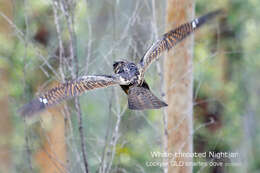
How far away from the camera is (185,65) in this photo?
193 inches

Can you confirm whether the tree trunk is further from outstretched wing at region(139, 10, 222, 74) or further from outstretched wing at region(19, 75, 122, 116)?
outstretched wing at region(19, 75, 122, 116)

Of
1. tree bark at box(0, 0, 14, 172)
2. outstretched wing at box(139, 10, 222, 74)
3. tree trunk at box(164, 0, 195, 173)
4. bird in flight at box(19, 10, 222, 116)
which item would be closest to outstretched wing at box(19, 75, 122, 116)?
bird in flight at box(19, 10, 222, 116)

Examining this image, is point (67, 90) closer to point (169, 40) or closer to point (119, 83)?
point (119, 83)

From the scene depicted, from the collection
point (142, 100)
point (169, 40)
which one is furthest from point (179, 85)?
point (142, 100)

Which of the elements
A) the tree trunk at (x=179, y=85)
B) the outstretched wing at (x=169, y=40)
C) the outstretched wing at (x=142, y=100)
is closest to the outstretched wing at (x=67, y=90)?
the outstretched wing at (x=142, y=100)

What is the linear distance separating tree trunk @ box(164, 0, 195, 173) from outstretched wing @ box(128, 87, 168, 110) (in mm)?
1251

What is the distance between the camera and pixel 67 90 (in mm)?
3496

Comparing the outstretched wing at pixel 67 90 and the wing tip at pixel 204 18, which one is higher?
the wing tip at pixel 204 18

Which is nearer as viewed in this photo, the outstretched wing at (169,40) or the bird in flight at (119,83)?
the bird in flight at (119,83)

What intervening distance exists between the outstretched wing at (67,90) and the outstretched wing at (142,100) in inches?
8.9

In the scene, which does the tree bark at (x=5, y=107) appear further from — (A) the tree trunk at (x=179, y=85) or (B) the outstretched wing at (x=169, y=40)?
(B) the outstretched wing at (x=169, y=40)

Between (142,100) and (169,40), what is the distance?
3.70ft

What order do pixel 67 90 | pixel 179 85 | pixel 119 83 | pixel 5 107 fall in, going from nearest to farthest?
1. pixel 67 90
2. pixel 119 83
3. pixel 179 85
4. pixel 5 107

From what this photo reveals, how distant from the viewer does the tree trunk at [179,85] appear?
4.75 meters
